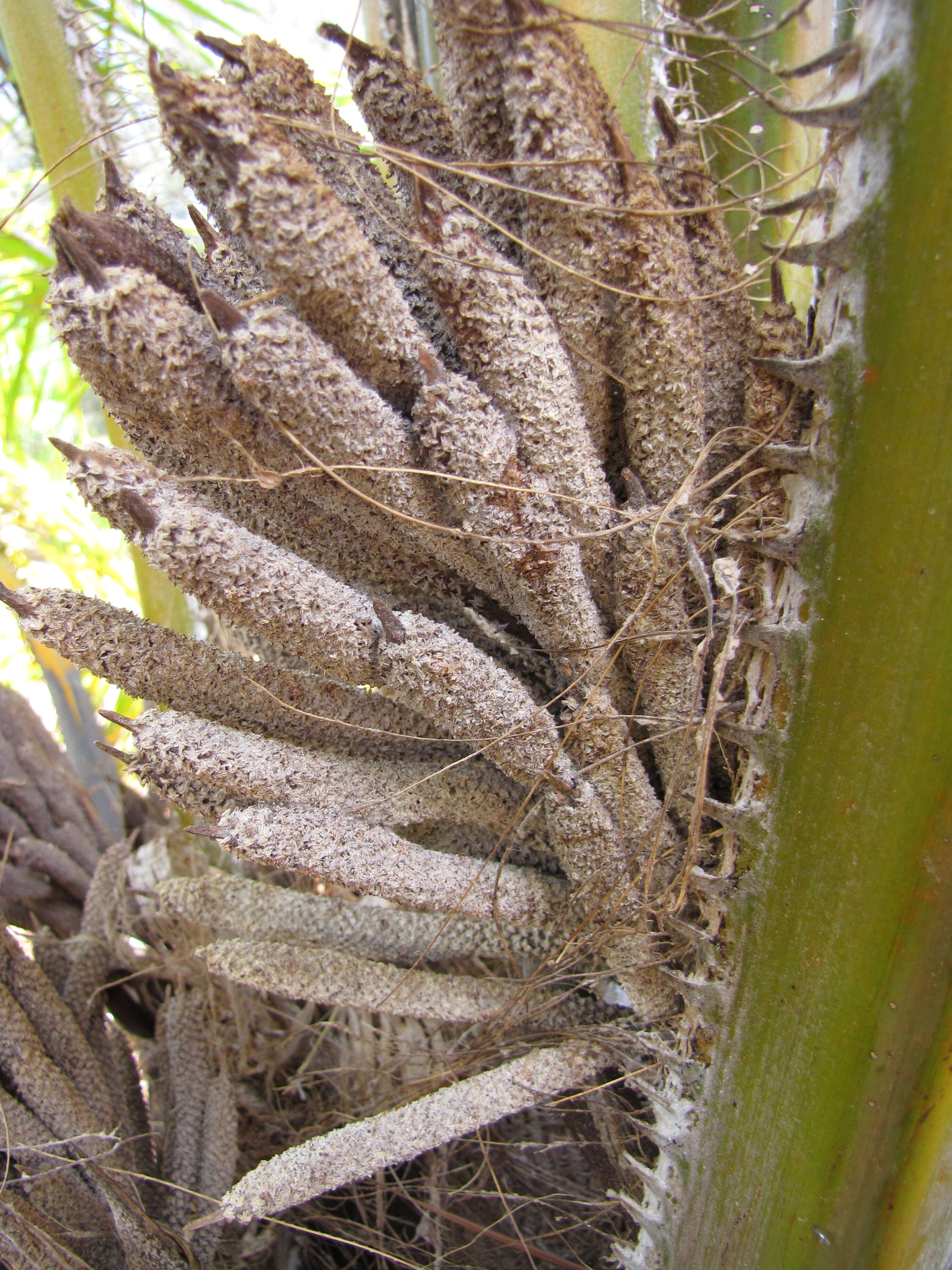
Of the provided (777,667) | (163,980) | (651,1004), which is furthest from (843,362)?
(163,980)

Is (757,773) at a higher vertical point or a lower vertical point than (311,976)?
higher

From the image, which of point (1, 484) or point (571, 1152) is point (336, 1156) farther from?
point (1, 484)

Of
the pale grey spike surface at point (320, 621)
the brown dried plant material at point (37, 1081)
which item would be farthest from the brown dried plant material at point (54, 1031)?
the pale grey spike surface at point (320, 621)

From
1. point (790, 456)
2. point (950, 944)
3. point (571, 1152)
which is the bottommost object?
point (571, 1152)

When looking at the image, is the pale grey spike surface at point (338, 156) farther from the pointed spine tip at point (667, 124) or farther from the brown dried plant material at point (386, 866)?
the brown dried plant material at point (386, 866)

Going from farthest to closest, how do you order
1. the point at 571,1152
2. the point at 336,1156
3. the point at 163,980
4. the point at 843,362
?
the point at 163,980, the point at 571,1152, the point at 336,1156, the point at 843,362

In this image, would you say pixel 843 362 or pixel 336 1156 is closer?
pixel 843 362

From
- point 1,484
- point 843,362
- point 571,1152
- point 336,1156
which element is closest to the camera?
point 843,362
